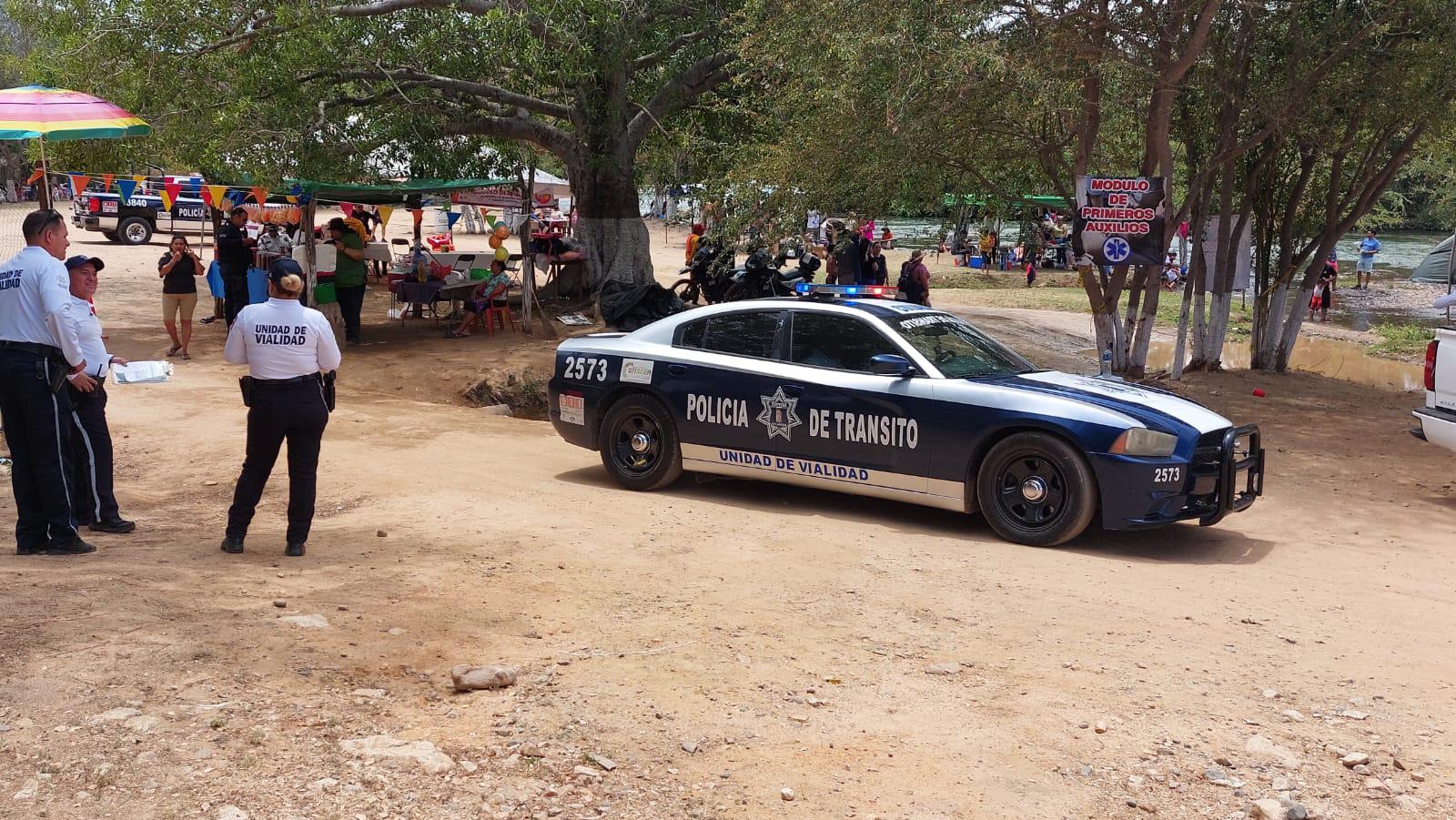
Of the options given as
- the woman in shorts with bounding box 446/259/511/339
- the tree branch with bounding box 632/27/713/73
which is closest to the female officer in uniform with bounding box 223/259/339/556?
the tree branch with bounding box 632/27/713/73

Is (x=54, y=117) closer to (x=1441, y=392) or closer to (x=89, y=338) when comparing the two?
(x=89, y=338)

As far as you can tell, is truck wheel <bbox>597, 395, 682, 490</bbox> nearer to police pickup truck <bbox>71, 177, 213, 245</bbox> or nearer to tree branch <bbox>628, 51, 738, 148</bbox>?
tree branch <bbox>628, 51, 738, 148</bbox>

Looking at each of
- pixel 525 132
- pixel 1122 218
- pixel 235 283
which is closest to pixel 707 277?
pixel 525 132

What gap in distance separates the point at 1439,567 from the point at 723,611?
4.60m

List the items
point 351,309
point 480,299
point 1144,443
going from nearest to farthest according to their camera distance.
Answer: point 1144,443 → point 351,309 → point 480,299

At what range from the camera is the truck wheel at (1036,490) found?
298 inches

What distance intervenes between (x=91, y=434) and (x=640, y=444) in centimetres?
356

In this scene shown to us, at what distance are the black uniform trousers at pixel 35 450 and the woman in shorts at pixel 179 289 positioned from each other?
923cm

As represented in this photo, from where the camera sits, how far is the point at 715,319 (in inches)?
361

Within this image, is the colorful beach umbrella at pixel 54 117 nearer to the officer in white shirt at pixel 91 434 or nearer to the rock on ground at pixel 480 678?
the officer in white shirt at pixel 91 434

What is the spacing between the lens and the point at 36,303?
255 inches

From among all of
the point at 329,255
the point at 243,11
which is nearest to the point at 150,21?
the point at 243,11

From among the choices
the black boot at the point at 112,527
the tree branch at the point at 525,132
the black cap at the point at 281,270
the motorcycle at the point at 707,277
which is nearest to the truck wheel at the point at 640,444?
the black cap at the point at 281,270

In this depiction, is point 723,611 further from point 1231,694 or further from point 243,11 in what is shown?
point 243,11
